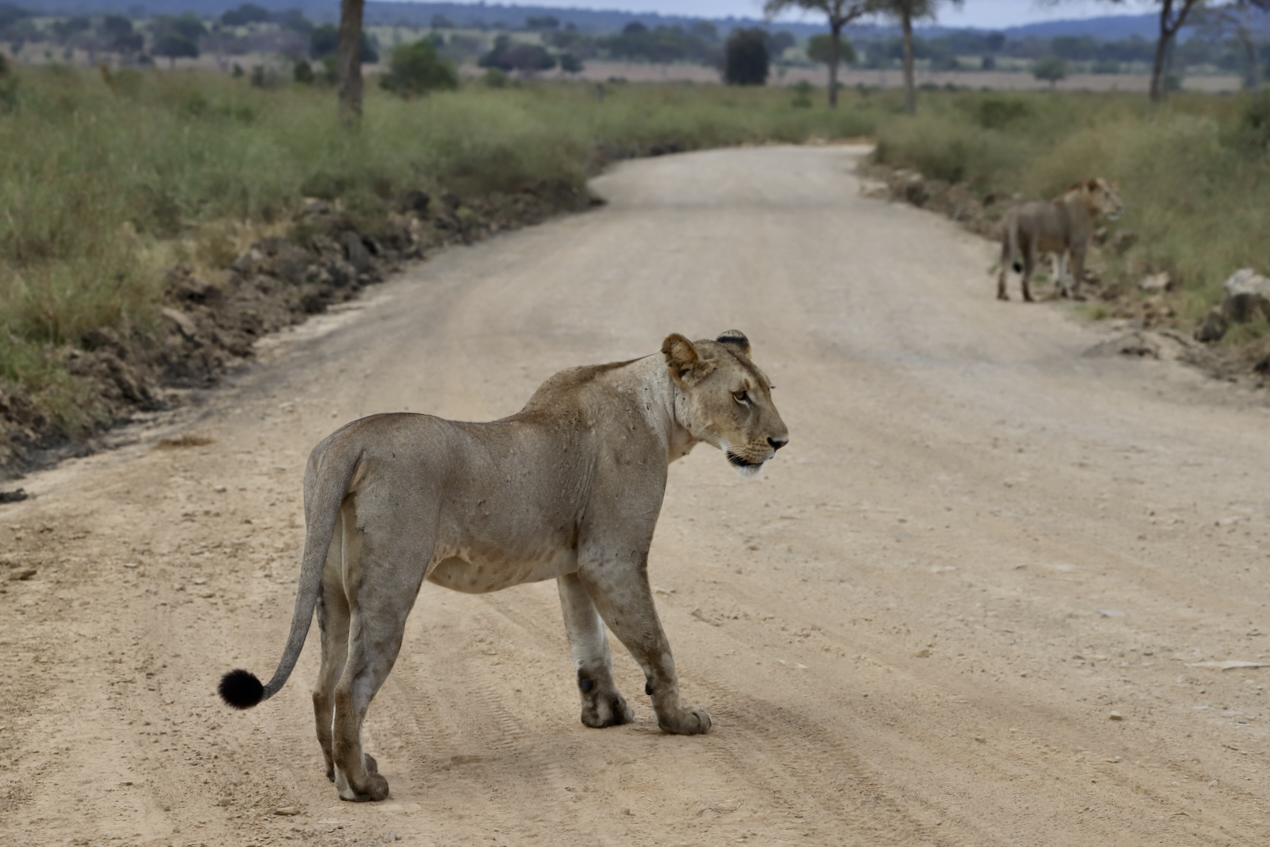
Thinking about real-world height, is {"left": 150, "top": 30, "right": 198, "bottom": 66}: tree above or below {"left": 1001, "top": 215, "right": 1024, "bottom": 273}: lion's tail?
above

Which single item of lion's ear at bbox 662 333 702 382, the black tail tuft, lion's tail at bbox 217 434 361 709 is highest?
lion's ear at bbox 662 333 702 382

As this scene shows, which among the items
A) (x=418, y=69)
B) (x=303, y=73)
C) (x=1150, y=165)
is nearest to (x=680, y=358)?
(x=1150, y=165)

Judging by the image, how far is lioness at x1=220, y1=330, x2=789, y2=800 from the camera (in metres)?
4.31

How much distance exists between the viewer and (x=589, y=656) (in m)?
5.12

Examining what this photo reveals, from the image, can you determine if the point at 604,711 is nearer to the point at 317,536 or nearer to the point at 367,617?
the point at 367,617

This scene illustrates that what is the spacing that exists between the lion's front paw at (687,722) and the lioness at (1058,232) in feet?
41.5

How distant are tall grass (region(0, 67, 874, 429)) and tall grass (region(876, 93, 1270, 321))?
8004 mm

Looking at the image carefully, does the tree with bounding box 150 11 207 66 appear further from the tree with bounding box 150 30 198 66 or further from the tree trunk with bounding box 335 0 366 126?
the tree trunk with bounding box 335 0 366 126

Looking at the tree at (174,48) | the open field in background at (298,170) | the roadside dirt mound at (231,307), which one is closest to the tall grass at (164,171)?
the open field in background at (298,170)

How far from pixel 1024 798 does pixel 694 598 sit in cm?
253

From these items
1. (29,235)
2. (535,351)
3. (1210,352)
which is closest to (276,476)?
(535,351)

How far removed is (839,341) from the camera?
45.8 feet

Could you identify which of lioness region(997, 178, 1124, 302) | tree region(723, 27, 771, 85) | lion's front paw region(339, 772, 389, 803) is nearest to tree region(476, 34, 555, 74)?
tree region(723, 27, 771, 85)

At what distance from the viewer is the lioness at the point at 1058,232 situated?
16.5 meters
